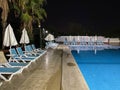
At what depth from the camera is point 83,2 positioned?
46.0 m

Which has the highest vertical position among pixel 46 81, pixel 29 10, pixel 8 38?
pixel 29 10

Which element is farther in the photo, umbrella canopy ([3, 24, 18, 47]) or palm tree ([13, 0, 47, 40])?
palm tree ([13, 0, 47, 40])

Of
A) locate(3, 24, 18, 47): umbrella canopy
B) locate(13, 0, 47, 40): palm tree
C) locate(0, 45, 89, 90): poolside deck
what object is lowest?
locate(0, 45, 89, 90): poolside deck

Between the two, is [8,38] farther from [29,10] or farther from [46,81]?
[29,10]

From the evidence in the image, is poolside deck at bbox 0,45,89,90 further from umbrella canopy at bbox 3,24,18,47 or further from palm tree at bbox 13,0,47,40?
palm tree at bbox 13,0,47,40

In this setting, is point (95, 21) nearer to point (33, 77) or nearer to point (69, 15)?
point (69, 15)

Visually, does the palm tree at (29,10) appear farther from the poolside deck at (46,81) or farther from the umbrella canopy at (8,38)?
the poolside deck at (46,81)

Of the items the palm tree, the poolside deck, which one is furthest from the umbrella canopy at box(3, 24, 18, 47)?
the palm tree

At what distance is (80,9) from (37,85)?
39834 mm

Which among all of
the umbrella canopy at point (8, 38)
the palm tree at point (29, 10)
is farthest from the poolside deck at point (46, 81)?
the palm tree at point (29, 10)

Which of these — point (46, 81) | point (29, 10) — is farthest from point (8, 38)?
point (29, 10)

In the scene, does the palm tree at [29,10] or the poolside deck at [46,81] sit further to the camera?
the palm tree at [29,10]

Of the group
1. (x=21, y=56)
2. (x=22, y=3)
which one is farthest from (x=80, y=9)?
(x=21, y=56)

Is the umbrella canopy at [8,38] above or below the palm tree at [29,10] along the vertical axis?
below
